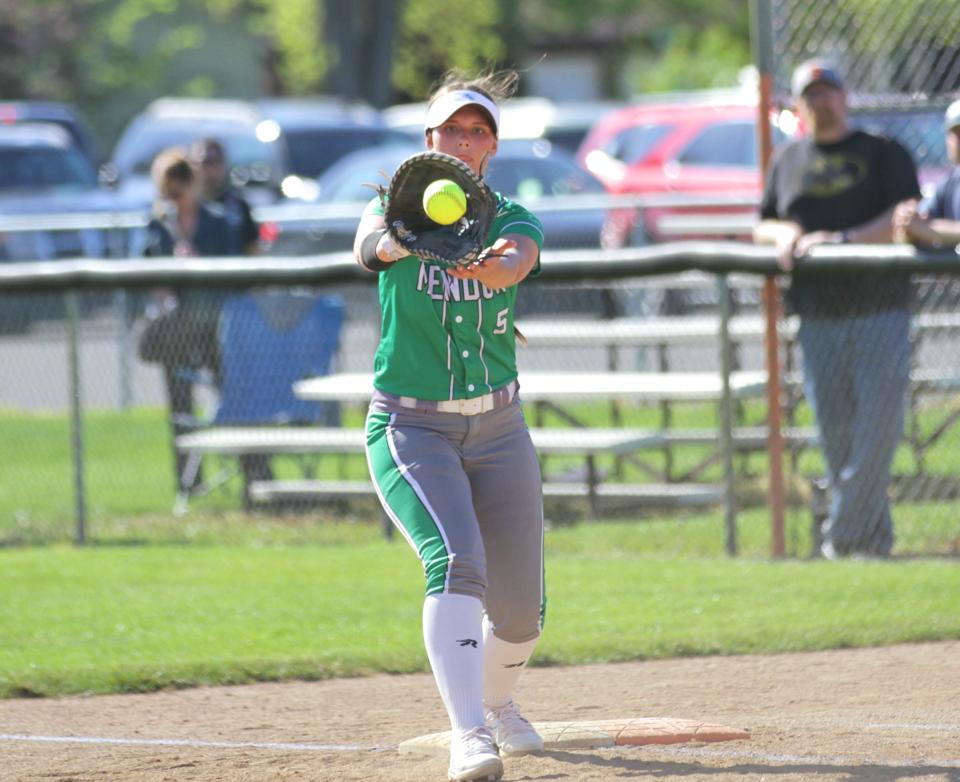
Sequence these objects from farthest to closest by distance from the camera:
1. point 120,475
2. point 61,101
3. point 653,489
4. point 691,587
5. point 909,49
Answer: point 61,101 → point 120,475 → point 653,489 → point 909,49 → point 691,587

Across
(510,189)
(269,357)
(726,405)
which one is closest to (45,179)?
(510,189)

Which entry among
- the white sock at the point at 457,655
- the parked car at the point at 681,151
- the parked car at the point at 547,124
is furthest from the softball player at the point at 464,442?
the parked car at the point at 547,124

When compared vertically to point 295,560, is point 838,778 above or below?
below

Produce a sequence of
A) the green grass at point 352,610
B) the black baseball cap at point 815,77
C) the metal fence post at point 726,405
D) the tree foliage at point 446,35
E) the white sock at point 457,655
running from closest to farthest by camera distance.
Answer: the white sock at point 457,655
the green grass at point 352,610
the black baseball cap at point 815,77
the metal fence post at point 726,405
the tree foliage at point 446,35

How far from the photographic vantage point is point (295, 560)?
8.97 meters

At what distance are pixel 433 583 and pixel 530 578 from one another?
1.22 ft

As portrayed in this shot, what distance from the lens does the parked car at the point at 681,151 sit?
20359mm

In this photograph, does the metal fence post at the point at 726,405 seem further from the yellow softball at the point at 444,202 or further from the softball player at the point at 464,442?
the yellow softball at the point at 444,202

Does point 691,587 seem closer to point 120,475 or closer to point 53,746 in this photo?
point 53,746

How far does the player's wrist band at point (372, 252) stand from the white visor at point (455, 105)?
35cm

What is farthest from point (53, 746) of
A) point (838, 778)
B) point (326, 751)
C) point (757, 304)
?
point (757, 304)

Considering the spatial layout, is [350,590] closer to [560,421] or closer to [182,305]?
[182,305]

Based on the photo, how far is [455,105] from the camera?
4941 mm

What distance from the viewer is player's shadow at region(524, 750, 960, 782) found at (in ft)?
16.0
